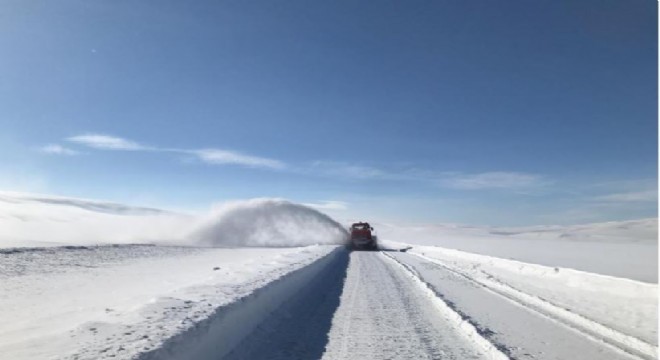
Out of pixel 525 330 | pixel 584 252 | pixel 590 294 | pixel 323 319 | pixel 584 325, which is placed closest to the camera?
pixel 525 330

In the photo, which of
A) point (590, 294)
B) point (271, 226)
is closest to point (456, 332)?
point (590, 294)

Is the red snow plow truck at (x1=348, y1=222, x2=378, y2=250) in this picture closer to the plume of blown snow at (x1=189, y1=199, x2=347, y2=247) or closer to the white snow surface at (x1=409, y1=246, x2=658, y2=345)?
the plume of blown snow at (x1=189, y1=199, x2=347, y2=247)

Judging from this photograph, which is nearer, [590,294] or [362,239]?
[590,294]

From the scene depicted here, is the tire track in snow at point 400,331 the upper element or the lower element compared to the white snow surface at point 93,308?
lower

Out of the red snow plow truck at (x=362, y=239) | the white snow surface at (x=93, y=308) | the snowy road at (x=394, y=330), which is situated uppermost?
the red snow plow truck at (x=362, y=239)

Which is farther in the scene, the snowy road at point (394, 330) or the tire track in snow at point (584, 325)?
the tire track in snow at point (584, 325)

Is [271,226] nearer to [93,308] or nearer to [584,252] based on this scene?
[584,252]

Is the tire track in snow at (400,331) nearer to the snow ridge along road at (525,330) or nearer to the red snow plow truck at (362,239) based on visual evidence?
the snow ridge along road at (525,330)

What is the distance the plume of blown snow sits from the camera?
51.7 meters

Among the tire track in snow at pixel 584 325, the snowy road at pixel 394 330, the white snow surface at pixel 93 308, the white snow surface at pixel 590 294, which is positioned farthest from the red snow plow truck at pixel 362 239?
the snowy road at pixel 394 330

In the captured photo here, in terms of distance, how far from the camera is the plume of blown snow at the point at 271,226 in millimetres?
51656

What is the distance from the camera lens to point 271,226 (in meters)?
56.4

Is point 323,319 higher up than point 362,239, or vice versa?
point 362,239

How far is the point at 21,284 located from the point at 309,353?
10102 millimetres
